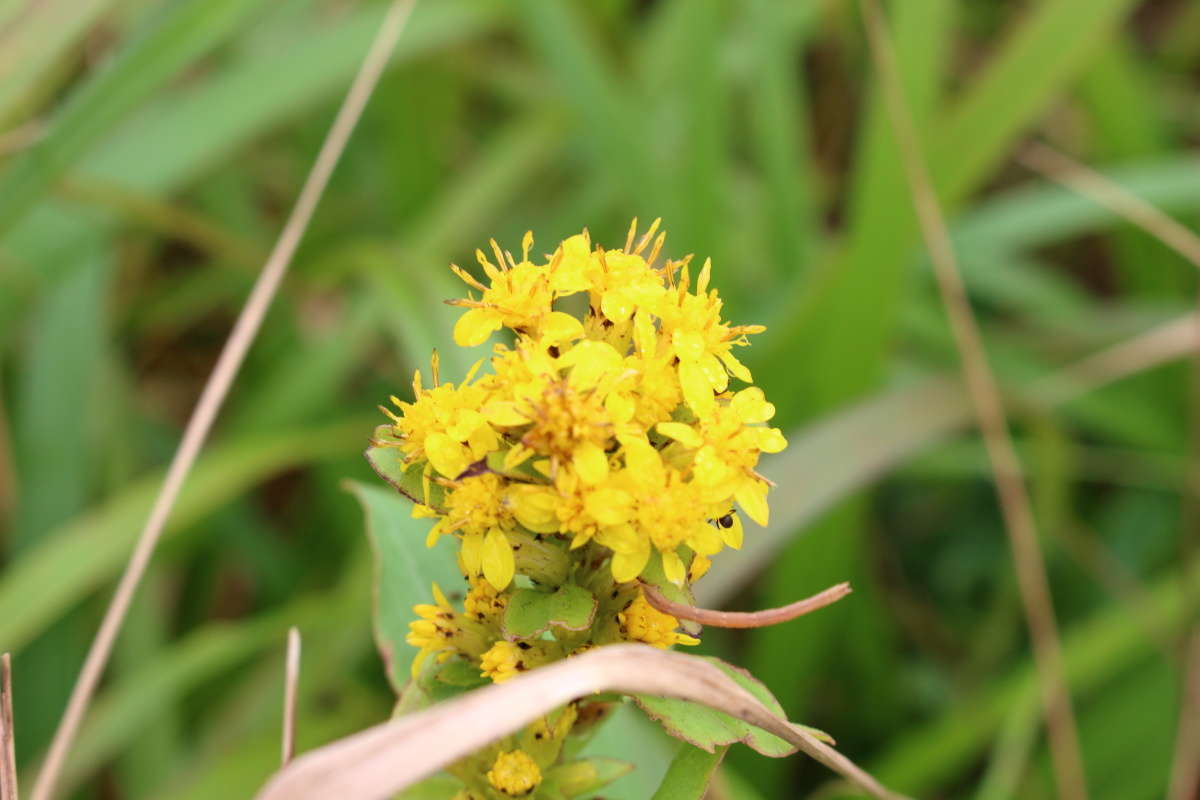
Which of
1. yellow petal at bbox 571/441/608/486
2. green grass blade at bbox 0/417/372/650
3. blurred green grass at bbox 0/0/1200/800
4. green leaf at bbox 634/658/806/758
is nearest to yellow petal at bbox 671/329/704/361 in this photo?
yellow petal at bbox 571/441/608/486

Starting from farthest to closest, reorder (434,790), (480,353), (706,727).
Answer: (480,353)
(434,790)
(706,727)

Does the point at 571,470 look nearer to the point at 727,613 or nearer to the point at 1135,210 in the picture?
the point at 727,613

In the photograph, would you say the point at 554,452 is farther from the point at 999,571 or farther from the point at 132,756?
the point at 999,571

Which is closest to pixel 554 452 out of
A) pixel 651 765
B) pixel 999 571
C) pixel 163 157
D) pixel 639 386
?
pixel 639 386

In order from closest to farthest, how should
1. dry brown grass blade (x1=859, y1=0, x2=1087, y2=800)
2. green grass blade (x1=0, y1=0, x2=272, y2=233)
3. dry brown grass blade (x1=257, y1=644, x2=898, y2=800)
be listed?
dry brown grass blade (x1=257, y1=644, x2=898, y2=800)
green grass blade (x1=0, y1=0, x2=272, y2=233)
dry brown grass blade (x1=859, y1=0, x2=1087, y2=800)

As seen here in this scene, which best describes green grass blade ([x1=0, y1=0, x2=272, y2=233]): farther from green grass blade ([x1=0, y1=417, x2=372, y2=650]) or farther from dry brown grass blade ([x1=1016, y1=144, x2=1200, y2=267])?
dry brown grass blade ([x1=1016, y1=144, x2=1200, y2=267])

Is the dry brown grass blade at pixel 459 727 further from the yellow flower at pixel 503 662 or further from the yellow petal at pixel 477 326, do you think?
the yellow petal at pixel 477 326

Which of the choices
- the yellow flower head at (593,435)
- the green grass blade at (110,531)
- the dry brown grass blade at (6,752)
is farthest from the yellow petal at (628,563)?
the green grass blade at (110,531)

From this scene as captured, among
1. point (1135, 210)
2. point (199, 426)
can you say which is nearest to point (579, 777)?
point (199, 426)
